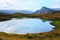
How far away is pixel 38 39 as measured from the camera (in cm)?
4081

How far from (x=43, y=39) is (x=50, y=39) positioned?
1.66 m

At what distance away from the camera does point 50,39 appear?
40.8 metres

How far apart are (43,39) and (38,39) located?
3.98ft

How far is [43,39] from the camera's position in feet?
134

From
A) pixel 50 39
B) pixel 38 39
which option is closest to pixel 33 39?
pixel 38 39

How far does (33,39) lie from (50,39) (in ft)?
13.3

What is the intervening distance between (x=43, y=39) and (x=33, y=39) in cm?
240

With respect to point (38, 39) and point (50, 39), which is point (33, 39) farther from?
point (50, 39)

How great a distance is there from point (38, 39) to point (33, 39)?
119 centimetres

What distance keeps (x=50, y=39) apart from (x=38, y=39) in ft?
9.36
